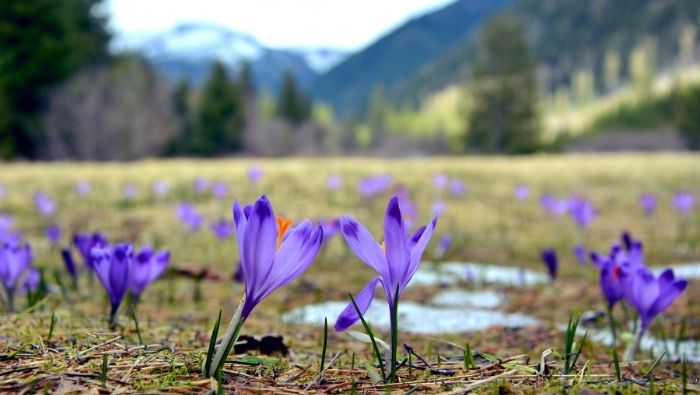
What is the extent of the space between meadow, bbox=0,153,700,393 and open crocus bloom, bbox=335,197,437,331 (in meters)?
0.10

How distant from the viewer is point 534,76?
144 ft

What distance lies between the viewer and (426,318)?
2668mm

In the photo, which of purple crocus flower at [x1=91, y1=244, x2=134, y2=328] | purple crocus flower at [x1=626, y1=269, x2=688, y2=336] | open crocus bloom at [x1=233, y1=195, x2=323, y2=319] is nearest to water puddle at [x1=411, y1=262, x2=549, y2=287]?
purple crocus flower at [x1=626, y1=269, x2=688, y2=336]

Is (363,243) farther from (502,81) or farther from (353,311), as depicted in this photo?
(502,81)

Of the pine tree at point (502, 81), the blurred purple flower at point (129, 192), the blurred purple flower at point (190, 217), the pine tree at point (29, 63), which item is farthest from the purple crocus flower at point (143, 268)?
the pine tree at point (502, 81)

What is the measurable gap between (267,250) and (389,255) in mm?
203

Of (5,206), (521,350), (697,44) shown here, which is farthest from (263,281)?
(697,44)

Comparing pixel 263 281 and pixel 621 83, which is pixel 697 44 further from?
pixel 263 281

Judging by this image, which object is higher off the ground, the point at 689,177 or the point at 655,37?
the point at 655,37

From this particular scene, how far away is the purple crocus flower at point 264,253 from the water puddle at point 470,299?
2283 millimetres

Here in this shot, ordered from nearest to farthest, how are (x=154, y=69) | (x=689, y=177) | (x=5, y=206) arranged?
(x=5, y=206) → (x=689, y=177) → (x=154, y=69)

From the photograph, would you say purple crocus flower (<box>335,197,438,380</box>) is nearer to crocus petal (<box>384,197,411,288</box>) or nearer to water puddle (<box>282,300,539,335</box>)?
crocus petal (<box>384,197,411,288</box>)

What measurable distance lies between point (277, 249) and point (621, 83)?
488 feet

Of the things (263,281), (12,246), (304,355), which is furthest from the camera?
(12,246)
